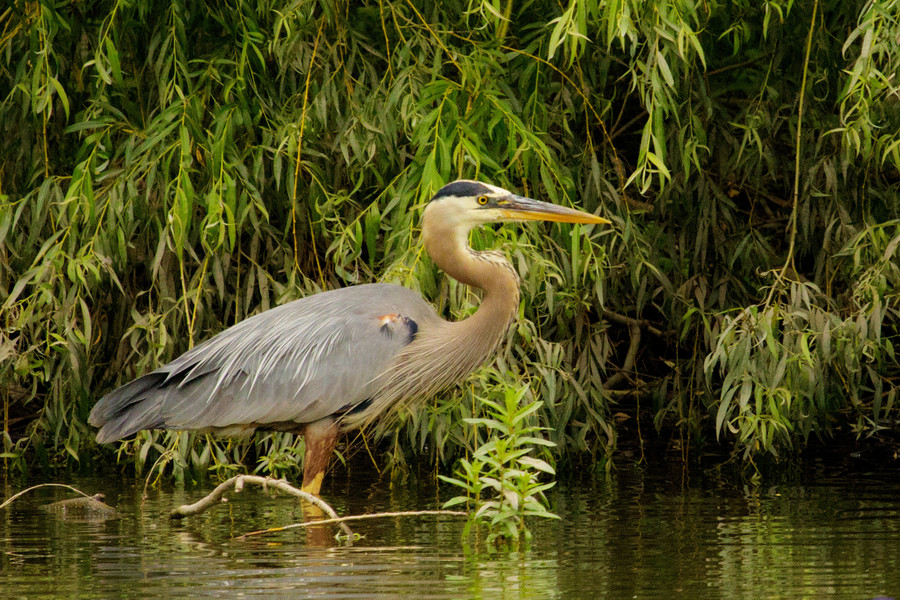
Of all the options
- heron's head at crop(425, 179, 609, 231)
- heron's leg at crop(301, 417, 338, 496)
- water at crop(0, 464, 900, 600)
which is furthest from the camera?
heron's leg at crop(301, 417, 338, 496)

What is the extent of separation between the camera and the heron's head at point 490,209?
6078 millimetres

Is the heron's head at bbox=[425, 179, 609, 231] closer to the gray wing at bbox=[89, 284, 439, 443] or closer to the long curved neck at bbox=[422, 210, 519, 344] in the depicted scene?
the long curved neck at bbox=[422, 210, 519, 344]

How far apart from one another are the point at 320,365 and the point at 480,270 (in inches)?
33.4

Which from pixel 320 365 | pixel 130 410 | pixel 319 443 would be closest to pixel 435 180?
pixel 320 365

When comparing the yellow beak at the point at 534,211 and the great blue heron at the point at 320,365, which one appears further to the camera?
the great blue heron at the point at 320,365

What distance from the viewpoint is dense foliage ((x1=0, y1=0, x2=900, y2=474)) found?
20.8 ft

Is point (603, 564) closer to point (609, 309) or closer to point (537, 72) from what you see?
point (537, 72)

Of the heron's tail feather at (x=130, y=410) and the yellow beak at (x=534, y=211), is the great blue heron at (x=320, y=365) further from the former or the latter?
the yellow beak at (x=534, y=211)

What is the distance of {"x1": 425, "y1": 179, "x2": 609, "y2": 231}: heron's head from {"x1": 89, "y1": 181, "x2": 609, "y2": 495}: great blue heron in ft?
0.47

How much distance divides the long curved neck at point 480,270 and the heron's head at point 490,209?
0.10 ft

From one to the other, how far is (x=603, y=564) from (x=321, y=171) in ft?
9.03

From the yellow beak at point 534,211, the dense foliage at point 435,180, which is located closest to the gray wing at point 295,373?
the dense foliage at point 435,180

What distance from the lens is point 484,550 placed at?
5.11 meters

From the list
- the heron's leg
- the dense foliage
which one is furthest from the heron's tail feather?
the heron's leg
